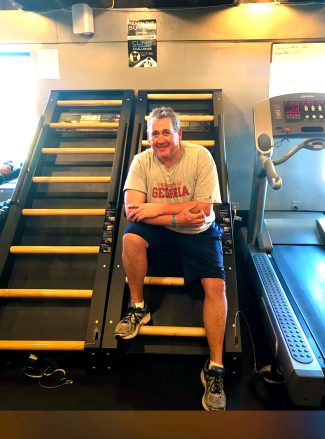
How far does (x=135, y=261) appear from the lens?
1.88 meters

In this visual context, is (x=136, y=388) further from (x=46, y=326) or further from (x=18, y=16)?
(x=18, y=16)

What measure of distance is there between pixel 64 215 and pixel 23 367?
109cm

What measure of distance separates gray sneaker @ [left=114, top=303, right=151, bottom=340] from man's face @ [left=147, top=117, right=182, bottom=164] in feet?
3.07

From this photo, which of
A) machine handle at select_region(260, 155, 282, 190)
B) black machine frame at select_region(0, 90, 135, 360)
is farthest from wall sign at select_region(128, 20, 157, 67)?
machine handle at select_region(260, 155, 282, 190)

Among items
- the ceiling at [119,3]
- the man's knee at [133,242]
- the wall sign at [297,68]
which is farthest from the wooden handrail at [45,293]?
the wall sign at [297,68]

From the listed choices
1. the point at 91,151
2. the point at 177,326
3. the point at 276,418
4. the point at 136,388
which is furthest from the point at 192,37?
the point at 276,418

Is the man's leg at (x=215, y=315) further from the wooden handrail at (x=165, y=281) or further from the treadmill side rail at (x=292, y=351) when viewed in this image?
the treadmill side rail at (x=292, y=351)

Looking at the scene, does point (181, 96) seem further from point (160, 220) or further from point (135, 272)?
point (135, 272)

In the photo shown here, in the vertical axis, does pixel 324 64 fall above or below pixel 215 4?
below

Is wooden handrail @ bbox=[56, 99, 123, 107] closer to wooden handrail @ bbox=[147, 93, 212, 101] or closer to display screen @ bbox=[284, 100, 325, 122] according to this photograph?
wooden handrail @ bbox=[147, 93, 212, 101]

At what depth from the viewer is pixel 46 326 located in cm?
198

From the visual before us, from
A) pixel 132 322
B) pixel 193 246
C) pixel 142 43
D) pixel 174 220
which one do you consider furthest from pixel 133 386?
pixel 142 43

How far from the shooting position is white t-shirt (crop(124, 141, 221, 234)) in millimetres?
1970

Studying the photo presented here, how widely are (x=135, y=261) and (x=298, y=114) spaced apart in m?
1.56
